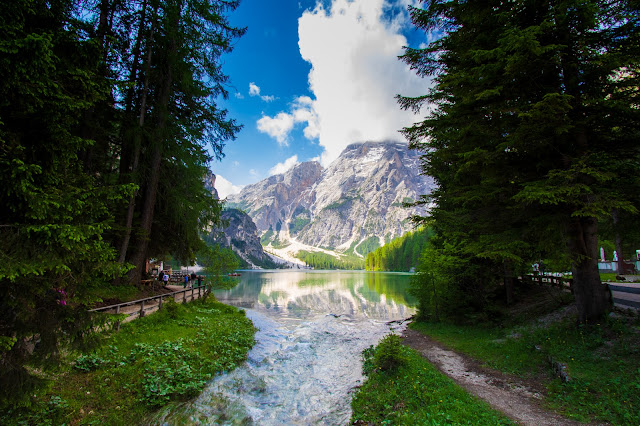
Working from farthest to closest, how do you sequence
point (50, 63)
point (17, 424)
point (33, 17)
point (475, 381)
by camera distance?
1. point (475, 381)
2. point (17, 424)
3. point (33, 17)
4. point (50, 63)

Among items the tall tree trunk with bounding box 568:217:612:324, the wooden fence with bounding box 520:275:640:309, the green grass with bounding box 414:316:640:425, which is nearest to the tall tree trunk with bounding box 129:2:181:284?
the green grass with bounding box 414:316:640:425

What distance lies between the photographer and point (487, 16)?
10266 mm

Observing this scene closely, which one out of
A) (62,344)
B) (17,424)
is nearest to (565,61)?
(62,344)

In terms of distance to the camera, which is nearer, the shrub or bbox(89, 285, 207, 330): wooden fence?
the shrub

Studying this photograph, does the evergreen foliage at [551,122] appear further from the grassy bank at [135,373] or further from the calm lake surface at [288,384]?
the grassy bank at [135,373]

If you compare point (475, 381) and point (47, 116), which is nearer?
point (47, 116)

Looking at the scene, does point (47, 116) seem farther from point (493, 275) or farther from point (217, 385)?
point (493, 275)

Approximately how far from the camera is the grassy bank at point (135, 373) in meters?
6.14

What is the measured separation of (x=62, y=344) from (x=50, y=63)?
4.11m

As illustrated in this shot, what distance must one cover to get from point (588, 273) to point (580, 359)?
305 cm

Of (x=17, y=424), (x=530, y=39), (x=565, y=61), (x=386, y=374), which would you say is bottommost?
(x=386, y=374)

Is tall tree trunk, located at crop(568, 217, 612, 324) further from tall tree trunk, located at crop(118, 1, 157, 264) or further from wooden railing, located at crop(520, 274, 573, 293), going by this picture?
tall tree trunk, located at crop(118, 1, 157, 264)

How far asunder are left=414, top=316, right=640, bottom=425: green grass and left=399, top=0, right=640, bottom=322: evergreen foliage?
1.23m

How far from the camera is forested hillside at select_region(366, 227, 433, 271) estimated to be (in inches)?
4768
